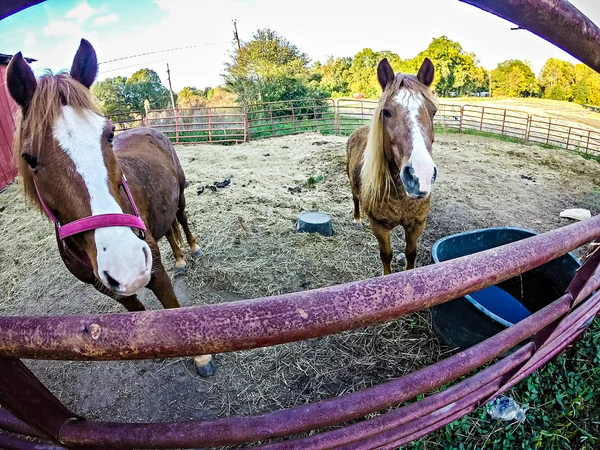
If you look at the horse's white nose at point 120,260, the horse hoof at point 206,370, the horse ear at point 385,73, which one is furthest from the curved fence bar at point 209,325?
the horse ear at point 385,73

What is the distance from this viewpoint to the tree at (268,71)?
16.6 m

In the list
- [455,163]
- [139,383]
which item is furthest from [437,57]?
[139,383]

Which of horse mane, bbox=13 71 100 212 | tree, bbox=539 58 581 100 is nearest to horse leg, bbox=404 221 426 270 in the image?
horse mane, bbox=13 71 100 212

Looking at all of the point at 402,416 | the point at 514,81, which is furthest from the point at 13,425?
the point at 514,81

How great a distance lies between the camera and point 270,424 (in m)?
0.82

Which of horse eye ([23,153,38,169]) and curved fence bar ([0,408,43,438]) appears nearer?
curved fence bar ([0,408,43,438])

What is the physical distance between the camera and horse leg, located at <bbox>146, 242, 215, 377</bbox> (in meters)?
2.14

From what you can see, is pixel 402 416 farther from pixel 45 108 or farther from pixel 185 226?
pixel 185 226

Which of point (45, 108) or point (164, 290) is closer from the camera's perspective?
point (45, 108)

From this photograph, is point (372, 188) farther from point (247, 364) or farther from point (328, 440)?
point (328, 440)

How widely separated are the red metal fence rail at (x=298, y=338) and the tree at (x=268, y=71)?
16910mm

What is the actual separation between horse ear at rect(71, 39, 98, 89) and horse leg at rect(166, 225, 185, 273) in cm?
187

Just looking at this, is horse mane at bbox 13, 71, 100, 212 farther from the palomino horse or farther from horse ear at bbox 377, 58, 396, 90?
horse ear at bbox 377, 58, 396, 90

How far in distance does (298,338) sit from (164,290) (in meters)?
1.90
